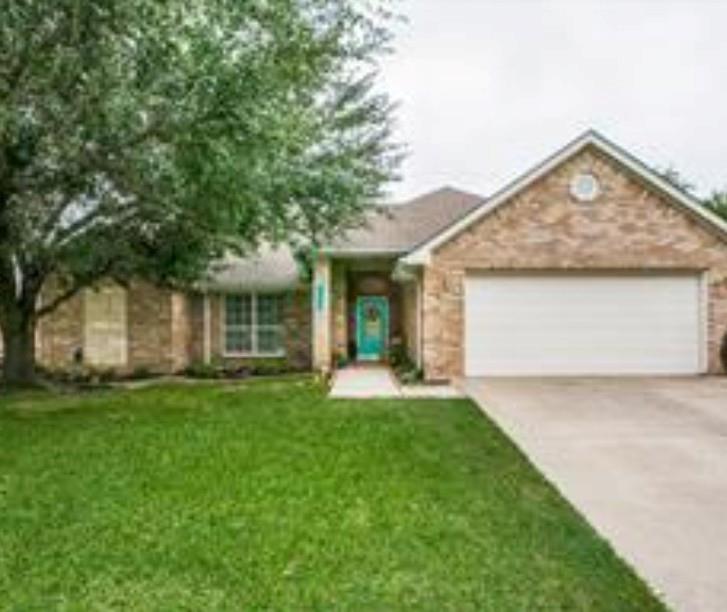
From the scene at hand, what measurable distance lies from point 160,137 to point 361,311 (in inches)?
541

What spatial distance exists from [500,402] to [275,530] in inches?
368

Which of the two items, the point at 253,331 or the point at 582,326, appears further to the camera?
the point at 253,331

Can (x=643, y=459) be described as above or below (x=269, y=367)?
below

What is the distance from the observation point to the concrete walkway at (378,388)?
19062mm

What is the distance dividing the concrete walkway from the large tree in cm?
316

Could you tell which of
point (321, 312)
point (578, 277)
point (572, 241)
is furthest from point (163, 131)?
point (321, 312)

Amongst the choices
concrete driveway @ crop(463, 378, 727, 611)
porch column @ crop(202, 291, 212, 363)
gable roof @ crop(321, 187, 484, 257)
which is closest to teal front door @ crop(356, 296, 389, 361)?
gable roof @ crop(321, 187, 484, 257)

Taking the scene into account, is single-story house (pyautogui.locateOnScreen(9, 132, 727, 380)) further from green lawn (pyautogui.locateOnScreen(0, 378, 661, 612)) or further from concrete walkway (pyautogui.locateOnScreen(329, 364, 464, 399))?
green lawn (pyautogui.locateOnScreen(0, 378, 661, 612))

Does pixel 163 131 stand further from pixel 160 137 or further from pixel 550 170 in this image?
pixel 550 170

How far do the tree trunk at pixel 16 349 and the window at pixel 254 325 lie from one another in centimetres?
629

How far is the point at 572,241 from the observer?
71.5 feet

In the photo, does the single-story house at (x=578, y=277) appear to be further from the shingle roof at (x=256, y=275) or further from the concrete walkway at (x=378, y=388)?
the shingle roof at (x=256, y=275)

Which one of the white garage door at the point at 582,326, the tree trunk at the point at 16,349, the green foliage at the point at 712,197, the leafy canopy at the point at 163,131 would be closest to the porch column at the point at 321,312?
the leafy canopy at the point at 163,131

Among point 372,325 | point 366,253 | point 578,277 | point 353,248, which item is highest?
point 353,248
